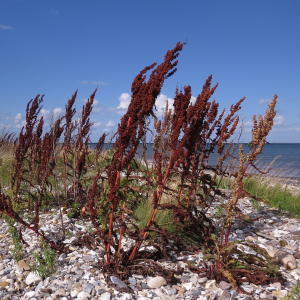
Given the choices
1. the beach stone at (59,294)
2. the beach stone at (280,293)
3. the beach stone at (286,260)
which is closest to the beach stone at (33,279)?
the beach stone at (59,294)

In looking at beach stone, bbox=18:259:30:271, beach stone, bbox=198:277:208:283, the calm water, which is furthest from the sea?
beach stone, bbox=18:259:30:271

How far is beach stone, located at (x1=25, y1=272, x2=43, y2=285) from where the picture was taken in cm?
273

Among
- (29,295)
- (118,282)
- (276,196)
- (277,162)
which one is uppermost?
(277,162)

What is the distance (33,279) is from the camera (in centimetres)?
275

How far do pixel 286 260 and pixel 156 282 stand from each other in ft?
5.34

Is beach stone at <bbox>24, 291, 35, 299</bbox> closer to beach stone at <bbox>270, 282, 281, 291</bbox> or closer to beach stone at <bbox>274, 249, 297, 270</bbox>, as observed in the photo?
beach stone at <bbox>270, 282, 281, 291</bbox>

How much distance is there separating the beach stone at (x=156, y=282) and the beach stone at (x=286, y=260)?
1503 millimetres

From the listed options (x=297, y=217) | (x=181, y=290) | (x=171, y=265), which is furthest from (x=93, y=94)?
(x=297, y=217)

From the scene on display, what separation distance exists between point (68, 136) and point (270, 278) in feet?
11.7

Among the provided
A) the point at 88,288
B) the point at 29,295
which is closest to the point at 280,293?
the point at 88,288

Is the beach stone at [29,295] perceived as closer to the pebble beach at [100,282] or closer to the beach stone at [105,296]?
the pebble beach at [100,282]

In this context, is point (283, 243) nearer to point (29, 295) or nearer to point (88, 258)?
point (88, 258)

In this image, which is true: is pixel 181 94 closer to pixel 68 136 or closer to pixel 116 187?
pixel 116 187

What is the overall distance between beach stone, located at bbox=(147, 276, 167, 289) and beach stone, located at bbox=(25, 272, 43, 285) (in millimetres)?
1143
